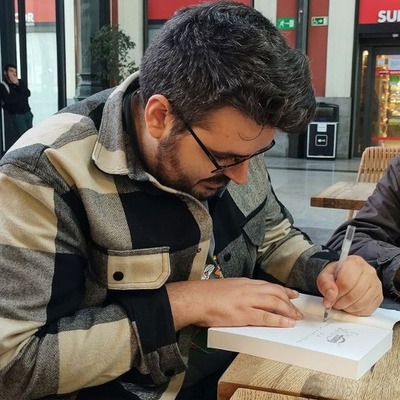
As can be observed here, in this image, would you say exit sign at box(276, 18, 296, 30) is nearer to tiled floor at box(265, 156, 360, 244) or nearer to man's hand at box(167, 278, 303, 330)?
tiled floor at box(265, 156, 360, 244)

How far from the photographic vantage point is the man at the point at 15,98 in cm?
783

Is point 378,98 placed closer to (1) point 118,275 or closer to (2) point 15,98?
(2) point 15,98

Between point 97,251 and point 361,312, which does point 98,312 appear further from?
point 361,312

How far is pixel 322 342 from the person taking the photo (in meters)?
1.01

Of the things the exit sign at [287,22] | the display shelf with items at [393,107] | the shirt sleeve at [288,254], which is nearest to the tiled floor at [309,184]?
the display shelf with items at [393,107]

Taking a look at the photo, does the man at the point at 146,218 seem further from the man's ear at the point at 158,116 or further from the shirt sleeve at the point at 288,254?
the shirt sleeve at the point at 288,254

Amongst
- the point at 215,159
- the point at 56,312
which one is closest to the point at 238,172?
the point at 215,159

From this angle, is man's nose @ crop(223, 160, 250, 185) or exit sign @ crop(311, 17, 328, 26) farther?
exit sign @ crop(311, 17, 328, 26)

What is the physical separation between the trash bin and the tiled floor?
237 mm

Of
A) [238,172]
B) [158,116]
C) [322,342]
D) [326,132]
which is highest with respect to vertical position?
[158,116]

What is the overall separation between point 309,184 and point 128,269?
6865mm

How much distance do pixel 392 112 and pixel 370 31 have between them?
1.57 m

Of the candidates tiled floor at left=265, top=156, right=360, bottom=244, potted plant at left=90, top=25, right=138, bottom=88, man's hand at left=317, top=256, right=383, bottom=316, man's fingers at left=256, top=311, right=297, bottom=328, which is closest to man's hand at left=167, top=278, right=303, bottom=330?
man's fingers at left=256, top=311, right=297, bottom=328

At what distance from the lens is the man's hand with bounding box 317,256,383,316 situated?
1.17 m
